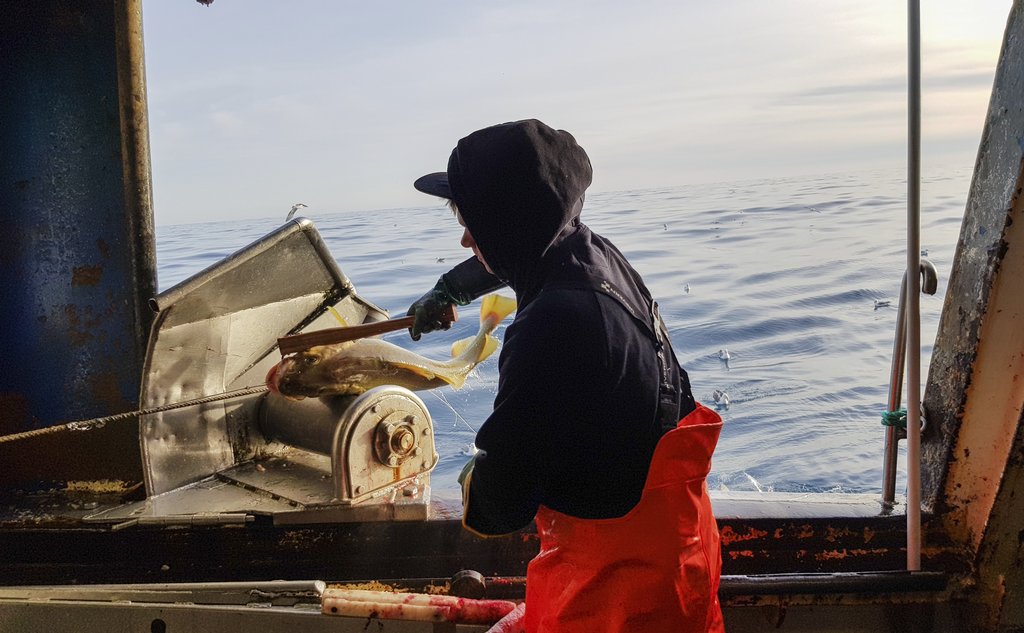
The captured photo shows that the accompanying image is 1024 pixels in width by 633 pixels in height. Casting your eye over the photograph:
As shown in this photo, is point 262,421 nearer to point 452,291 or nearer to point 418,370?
point 418,370

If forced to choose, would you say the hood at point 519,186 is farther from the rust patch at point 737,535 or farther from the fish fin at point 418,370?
the rust patch at point 737,535

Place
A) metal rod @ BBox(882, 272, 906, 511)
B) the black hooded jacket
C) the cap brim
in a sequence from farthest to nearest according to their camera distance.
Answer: metal rod @ BBox(882, 272, 906, 511), the cap brim, the black hooded jacket

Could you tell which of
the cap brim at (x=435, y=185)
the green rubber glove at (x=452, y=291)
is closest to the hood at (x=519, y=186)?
the cap brim at (x=435, y=185)

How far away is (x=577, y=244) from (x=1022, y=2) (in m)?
1.62

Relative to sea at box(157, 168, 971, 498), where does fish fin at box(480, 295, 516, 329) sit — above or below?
above

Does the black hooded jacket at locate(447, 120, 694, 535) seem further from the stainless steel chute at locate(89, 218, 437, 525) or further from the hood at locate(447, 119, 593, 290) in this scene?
the stainless steel chute at locate(89, 218, 437, 525)

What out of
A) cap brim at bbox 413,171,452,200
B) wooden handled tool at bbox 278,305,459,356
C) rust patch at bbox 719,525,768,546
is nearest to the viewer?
cap brim at bbox 413,171,452,200

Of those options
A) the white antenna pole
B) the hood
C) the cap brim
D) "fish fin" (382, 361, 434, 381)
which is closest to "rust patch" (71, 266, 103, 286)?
"fish fin" (382, 361, 434, 381)

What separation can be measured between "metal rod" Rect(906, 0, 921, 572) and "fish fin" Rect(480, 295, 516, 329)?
4.58 feet

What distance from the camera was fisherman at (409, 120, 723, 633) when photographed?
153 cm

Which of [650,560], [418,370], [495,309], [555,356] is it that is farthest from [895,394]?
[418,370]

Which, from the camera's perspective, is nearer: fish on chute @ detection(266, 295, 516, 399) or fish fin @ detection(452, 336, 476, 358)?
fish on chute @ detection(266, 295, 516, 399)

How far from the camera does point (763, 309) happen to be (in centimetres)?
842

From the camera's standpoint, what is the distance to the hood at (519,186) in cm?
152
